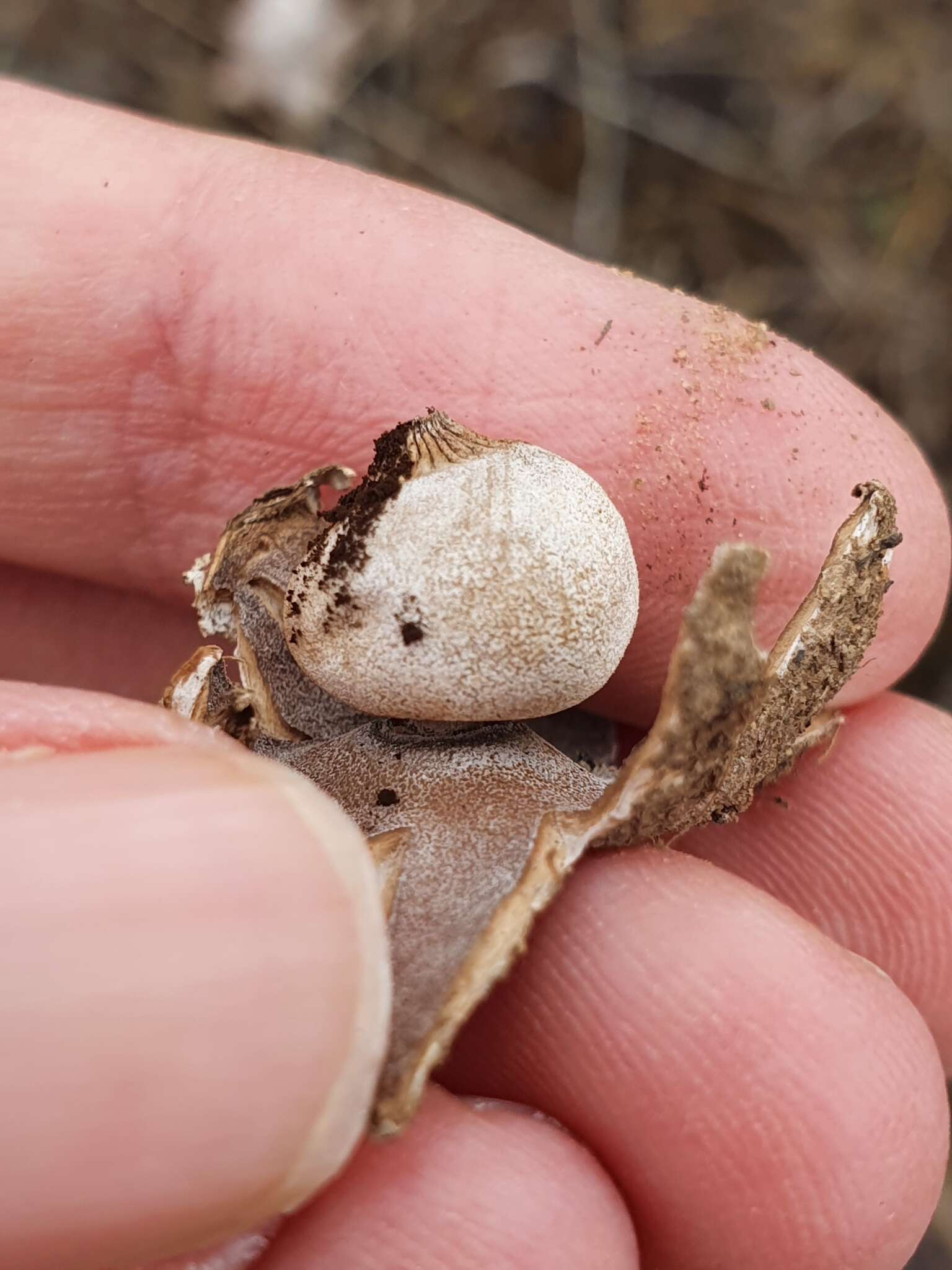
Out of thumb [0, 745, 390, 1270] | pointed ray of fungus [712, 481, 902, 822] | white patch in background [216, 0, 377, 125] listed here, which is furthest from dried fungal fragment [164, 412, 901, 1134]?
white patch in background [216, 0, 377, 125]

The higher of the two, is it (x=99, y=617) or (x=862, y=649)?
(x=862, y=649)

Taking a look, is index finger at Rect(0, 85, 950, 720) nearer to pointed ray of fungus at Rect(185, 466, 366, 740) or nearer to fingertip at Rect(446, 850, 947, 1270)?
pointed ray of fungus at Rect(185, 466, 366, 740)

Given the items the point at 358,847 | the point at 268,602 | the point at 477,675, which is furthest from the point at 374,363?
the point at 358,847

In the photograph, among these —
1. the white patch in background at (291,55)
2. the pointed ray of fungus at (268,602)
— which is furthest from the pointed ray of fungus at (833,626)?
the white patch in background at (291,55)

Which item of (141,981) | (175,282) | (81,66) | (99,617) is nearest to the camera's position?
(141,981)

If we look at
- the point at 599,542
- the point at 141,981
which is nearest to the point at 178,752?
the point at 141,981

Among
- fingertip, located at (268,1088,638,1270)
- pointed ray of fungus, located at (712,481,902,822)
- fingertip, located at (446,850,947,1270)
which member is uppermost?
pointed ray of fungus, located at (712,481,902,822)

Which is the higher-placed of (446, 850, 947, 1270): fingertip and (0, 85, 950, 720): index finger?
(0, 85, 950, 720): index finger

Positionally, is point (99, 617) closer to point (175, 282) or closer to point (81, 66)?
point (175, 282)
